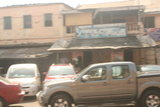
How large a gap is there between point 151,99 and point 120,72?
54.6 inches

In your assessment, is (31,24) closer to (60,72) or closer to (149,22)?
(149,22)

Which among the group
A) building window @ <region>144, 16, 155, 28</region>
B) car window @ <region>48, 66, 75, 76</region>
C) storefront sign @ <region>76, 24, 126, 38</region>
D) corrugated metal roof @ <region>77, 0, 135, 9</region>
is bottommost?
car window @ <region>48, 66, 75, 76</region>

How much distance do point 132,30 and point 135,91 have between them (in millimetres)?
15441

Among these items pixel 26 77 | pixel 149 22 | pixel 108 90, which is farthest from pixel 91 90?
pixel 149 22

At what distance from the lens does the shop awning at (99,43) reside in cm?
2091

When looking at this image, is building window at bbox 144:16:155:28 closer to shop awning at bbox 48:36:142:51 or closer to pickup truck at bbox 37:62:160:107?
shop awning at bbox 48:36:142:51

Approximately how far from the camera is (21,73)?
51.9 feet

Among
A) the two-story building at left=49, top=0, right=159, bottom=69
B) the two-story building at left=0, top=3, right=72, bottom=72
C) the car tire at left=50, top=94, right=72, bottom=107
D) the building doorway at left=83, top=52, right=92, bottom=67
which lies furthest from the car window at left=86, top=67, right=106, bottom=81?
the two-story building at left=0, top=3, right=72, bottom=72

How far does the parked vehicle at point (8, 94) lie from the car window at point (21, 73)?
391cm

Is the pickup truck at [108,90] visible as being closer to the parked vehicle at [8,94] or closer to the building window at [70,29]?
the parked vehicle at [8,94]

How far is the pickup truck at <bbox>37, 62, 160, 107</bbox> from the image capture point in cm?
1012

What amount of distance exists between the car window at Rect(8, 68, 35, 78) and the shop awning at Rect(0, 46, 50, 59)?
6.12 m

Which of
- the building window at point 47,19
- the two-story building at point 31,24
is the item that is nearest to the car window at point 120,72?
the two-story building at point 31,24

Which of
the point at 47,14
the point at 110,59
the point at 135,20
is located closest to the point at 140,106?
the point at 110,59
